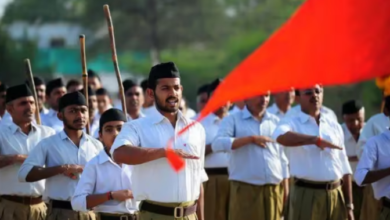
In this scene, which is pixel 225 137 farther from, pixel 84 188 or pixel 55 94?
pixel 84 188

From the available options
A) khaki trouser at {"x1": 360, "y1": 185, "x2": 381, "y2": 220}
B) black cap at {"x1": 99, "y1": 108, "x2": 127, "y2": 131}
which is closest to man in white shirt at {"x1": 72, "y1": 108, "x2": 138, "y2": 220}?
black cap at {"x1": 99, "y1": 108, "x2": 127, "y2": 131}

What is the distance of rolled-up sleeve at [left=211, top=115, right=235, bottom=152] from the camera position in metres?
11.1

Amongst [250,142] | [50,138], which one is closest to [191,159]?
[50,138]

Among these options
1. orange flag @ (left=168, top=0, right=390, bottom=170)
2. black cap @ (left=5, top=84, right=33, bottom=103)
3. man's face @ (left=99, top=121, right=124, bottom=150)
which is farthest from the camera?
black cap @ (left=5, top=84, right=33, bottom=103)

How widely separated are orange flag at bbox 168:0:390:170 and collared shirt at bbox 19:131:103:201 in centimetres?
533

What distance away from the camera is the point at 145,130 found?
7.67 metres

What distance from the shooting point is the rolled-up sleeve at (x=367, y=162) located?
31.1 ft

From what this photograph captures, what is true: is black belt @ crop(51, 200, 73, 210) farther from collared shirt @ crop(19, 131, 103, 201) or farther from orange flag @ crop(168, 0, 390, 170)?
orange flag @ crop(168, 0, 390, 170)

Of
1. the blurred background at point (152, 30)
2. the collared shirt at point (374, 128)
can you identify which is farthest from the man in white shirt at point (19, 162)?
the blurred background at point (152, 30)

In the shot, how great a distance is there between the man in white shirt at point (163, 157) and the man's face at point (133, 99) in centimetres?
519

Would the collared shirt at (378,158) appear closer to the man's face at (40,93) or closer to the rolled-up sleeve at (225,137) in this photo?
the rolled-up sleeve at (225,137)

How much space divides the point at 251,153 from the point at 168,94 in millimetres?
3682

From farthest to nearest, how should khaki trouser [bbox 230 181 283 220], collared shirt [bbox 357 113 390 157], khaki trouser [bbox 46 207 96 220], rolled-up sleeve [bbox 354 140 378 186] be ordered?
collared shirt [bbox 357 113 390 157]
khaki trouser [bbox 230 181 283 220]
rolled-up sleeve [bbox 354 140 378 186]
khaki trouser [bbox 46 207 96 220]

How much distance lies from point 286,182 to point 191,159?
4089 mm
